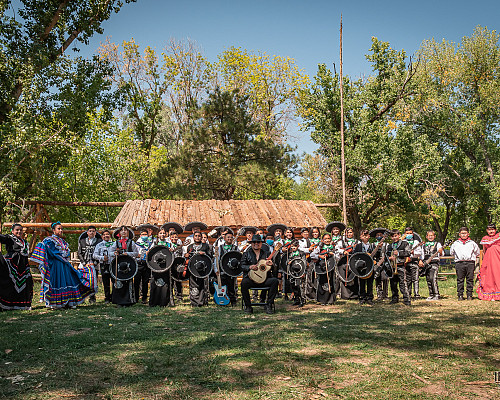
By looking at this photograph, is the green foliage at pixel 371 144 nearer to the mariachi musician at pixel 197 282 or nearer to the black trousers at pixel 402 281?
the black trousers at pixel 402 281

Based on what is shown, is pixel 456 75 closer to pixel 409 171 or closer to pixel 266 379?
pixel 409 171

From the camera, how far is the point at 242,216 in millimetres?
19312

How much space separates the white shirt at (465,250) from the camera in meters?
12.7

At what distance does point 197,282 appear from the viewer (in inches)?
464

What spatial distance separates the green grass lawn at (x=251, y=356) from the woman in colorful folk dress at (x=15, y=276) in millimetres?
913

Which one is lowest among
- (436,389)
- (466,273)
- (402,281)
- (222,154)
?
(436,389)

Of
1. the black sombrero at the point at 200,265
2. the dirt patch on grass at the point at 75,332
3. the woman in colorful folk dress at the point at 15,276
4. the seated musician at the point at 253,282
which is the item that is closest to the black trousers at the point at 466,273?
the seated musician at the point at 253,282

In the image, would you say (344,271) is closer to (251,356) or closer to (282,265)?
(282,265)

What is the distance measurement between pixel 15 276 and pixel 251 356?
6925 millimetres

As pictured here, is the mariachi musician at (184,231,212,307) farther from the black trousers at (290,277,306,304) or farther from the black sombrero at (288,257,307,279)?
the black trousers at (290,277,306,304)

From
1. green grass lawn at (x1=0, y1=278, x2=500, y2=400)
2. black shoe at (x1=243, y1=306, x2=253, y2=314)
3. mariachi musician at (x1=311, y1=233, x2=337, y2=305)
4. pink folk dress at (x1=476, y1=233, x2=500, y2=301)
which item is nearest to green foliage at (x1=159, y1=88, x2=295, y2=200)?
mariachi musician at (x1=311, y1=233, x2=337, y2=305)

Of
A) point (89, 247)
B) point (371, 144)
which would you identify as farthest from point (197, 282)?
point (371, 144)

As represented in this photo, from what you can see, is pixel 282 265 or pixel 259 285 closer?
pixel 259 285

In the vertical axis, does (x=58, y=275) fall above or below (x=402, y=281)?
above
